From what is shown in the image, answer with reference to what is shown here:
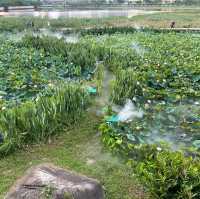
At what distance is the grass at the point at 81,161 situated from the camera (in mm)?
3557

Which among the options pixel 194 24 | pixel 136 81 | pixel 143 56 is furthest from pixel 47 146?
pixel 194 24

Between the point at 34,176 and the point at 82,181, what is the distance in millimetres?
454

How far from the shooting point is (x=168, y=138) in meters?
4.41

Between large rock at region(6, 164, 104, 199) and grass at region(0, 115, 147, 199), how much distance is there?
346mm

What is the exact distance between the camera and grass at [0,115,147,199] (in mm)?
3557

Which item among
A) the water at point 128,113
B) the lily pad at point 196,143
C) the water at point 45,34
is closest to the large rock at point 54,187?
the lily pad at point 196,143

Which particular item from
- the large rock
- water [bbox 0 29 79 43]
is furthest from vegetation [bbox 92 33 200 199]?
water [bbox 0 29 79 43]

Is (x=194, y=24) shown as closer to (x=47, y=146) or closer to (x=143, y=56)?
(x=143, y=56)

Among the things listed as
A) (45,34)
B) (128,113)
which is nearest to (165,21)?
(45,34)

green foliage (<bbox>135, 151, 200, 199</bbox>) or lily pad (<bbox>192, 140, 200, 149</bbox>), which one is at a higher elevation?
green foliage (<bbox>135, 151, 200, 199</bbox>)

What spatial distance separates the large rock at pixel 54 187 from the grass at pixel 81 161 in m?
0.35

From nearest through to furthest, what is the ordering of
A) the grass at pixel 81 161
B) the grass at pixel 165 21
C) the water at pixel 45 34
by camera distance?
the grass at pixel 81 161
the water at pixel 45 34
the grass at pixel 165 21

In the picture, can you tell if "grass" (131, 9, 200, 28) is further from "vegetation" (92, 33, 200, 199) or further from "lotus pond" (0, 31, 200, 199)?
"vegetation" (92, 33, 200, 199)

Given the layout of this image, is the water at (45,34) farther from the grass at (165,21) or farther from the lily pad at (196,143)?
the lily pad at (196,143)
